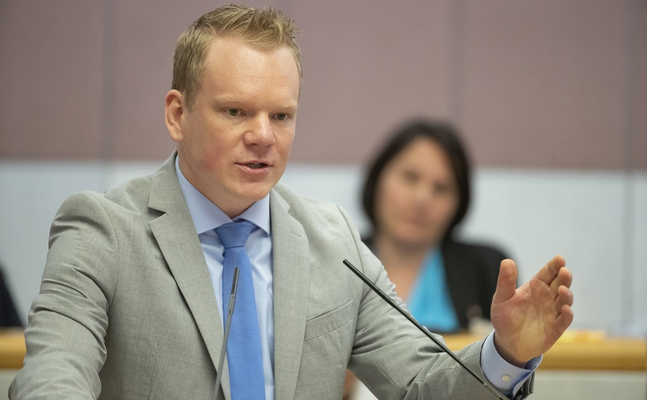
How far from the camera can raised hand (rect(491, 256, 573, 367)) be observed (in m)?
1.21

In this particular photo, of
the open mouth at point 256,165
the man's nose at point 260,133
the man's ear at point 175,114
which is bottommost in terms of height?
the open mouth at point 256,165

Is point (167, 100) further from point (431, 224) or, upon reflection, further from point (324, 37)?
A: point (324, 37)

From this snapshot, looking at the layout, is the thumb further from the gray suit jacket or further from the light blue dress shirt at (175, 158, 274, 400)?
the light blue dress shirt at (175, 158, 274, 400)

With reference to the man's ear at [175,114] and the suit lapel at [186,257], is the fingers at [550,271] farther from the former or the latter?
the man's ear at [175,114]

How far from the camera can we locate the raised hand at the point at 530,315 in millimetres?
1208

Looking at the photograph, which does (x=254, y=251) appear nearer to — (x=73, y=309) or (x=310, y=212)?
(x=310, y=212)

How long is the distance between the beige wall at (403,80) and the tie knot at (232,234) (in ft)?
9.09

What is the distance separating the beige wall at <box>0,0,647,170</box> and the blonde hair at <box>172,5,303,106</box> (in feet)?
8.97

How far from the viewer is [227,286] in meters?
1.31

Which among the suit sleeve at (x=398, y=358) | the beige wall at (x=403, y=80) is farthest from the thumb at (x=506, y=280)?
the beige wall at (x=403, y=80)

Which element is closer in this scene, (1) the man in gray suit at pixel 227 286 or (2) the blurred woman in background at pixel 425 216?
(1) the man in gray suit at pixel 227 286

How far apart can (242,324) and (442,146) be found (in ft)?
7.12

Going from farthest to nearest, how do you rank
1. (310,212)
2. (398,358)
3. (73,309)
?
(310,212) → (398,358) → (73,309)

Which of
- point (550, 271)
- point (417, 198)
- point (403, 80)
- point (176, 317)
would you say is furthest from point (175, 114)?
point (403, 80)
